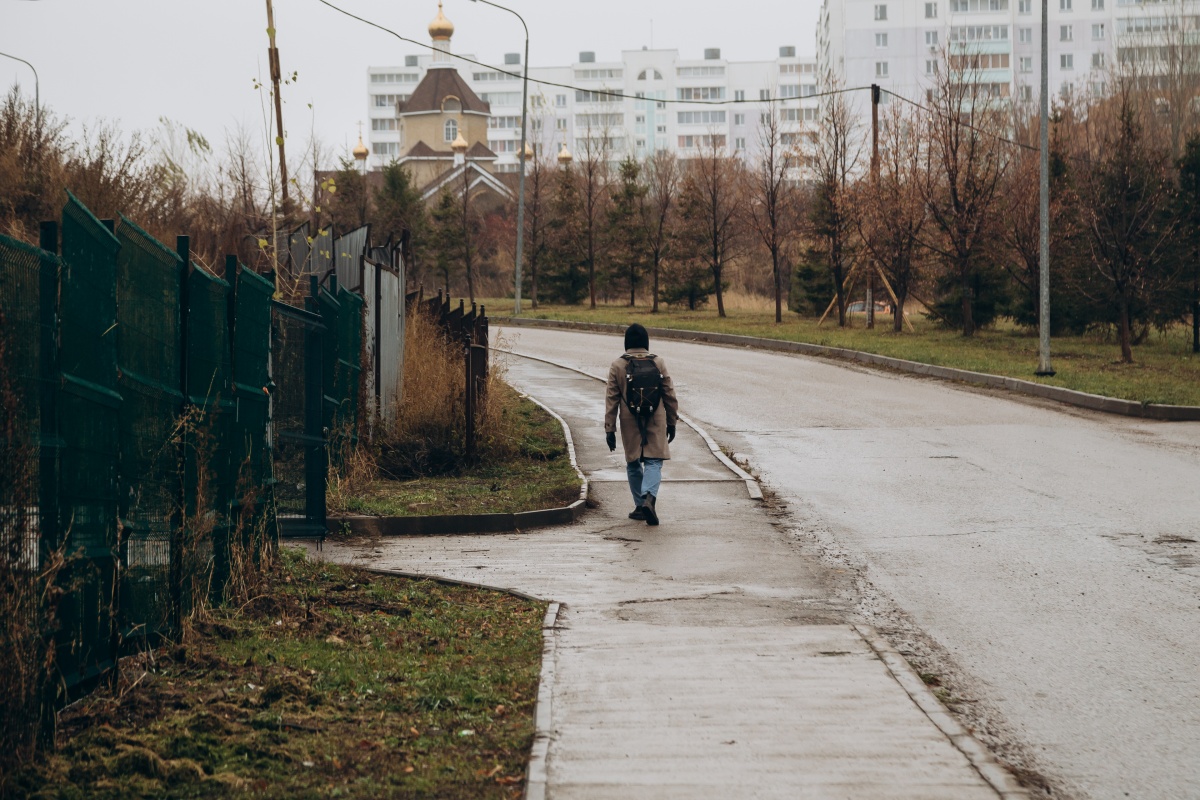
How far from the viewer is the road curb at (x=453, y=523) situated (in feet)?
36.7

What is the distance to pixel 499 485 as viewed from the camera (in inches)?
537

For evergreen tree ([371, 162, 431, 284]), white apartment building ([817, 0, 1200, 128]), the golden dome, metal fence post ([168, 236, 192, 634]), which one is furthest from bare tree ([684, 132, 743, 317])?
white apartment building ([817, 0, 1200, 128])

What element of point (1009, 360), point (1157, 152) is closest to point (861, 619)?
point (1009, 360)

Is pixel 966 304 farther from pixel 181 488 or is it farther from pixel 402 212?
pixel 402 212

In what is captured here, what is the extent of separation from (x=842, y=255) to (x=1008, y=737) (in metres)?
35.0

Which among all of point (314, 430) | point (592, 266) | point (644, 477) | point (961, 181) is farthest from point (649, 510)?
point (592, 266)

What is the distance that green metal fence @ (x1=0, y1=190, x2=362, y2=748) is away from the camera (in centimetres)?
461

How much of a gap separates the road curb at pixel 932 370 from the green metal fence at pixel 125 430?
14828 mm

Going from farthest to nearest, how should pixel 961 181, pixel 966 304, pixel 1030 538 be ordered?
pixel 961 181
pixel 966 304
pixel 1030 538

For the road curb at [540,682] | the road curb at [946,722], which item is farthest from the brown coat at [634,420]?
the road curb at [946,722]

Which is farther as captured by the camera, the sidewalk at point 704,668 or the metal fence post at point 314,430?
the metal fence post at point 314,430

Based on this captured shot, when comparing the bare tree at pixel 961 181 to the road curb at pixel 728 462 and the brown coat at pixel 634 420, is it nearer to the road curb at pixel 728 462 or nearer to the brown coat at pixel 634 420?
the road curb at pixel 728 462

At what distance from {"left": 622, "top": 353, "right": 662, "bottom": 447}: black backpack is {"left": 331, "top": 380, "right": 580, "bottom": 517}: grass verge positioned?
117cm

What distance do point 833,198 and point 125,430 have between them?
3491cm
